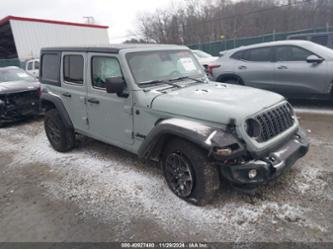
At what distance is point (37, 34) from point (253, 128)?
25716mm

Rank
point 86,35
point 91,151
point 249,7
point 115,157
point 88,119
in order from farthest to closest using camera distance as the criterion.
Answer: point 249,7
point 86,35
point 91,151
point 115,157
point 88,119

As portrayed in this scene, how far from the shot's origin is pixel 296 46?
6.25 metres

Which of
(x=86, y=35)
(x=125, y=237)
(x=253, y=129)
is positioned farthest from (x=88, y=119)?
(x=86, y=35)

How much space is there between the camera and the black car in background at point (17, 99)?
7234 millimetres

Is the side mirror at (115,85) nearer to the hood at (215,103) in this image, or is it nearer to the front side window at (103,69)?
the front side window at (103,69)

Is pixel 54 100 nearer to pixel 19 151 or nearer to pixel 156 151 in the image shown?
pixel 19 151

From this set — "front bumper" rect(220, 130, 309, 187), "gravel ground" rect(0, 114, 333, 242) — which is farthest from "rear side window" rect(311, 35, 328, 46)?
"front bumper" rect(220, 130, 309, 187)

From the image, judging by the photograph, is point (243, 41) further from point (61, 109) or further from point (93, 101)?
point (93, 101)

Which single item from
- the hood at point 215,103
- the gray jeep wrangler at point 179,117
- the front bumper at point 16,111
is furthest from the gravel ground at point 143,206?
the front bumper at point 16,111

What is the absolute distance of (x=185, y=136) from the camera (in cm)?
271

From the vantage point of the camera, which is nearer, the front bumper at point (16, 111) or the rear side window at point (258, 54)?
the rear side window at point (258, 54)

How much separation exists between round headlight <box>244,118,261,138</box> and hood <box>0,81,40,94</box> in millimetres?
6909

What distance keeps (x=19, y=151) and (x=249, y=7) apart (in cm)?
3099

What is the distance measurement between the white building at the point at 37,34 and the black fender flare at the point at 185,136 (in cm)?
1950
